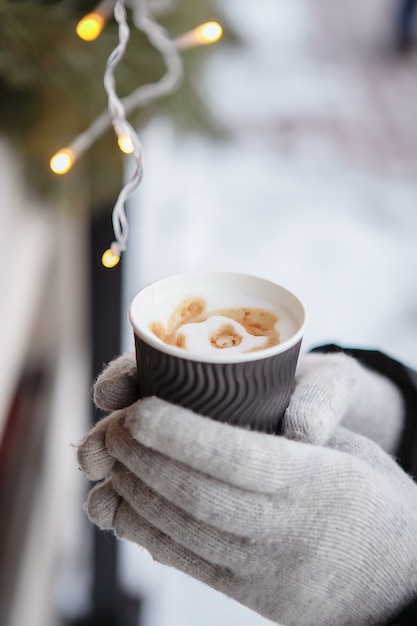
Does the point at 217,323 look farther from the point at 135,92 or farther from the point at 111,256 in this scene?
the point at 135,92

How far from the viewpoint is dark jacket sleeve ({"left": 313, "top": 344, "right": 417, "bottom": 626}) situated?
87 centimetres

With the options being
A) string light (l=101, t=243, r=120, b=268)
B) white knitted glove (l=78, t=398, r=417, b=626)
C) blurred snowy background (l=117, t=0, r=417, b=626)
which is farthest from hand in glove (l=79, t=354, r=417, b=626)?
blurred snowy background (l=117, t=0, r=417, b=626)

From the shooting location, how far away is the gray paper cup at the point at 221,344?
1.89 ft

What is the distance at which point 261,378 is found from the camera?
588mm

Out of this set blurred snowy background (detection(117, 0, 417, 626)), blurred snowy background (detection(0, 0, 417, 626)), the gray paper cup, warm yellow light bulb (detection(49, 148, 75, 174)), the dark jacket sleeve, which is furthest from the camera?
blurred snowy background (detection(117, 0, 417, 626))

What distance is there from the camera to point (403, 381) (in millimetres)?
890

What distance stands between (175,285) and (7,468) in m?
1.02

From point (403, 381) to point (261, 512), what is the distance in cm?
34

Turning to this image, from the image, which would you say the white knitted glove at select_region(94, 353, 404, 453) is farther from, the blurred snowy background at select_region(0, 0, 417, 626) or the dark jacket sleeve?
the blurred snowy background at select_region(0, 0, 417, 626)

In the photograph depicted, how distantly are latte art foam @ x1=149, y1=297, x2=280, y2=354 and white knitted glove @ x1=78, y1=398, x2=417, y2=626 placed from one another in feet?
0.23

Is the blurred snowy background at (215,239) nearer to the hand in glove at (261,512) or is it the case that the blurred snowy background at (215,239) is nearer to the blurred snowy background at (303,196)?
the blurred snowy background at (303,196)

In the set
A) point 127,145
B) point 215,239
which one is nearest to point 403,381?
→ point 127,145

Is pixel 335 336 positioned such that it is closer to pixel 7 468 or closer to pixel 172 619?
pixel 172 619

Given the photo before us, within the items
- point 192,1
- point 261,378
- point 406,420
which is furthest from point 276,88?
point 261,378
